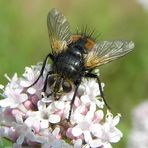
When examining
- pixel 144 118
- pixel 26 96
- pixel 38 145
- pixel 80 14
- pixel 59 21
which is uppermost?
pixel 80 14

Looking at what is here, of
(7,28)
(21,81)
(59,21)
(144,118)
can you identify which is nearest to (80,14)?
(7,28)

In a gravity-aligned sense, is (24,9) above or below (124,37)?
above

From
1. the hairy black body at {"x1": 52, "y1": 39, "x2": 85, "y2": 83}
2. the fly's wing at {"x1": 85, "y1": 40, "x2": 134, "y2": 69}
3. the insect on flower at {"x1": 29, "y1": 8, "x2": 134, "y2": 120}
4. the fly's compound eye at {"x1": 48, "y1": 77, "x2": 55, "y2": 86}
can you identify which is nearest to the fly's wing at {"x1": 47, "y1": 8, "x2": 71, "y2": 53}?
the insect on flower at {"x1": 29, "y1": 8, "x2": 134, "y2": 120}

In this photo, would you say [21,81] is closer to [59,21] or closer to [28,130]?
[28,130]

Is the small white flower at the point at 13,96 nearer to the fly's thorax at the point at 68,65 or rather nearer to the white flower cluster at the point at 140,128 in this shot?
the fly's thorax at the point at 68,65

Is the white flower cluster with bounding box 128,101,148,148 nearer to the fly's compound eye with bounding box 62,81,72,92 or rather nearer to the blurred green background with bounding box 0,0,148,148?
the blurred green background with bounding box 0,0,148,148
